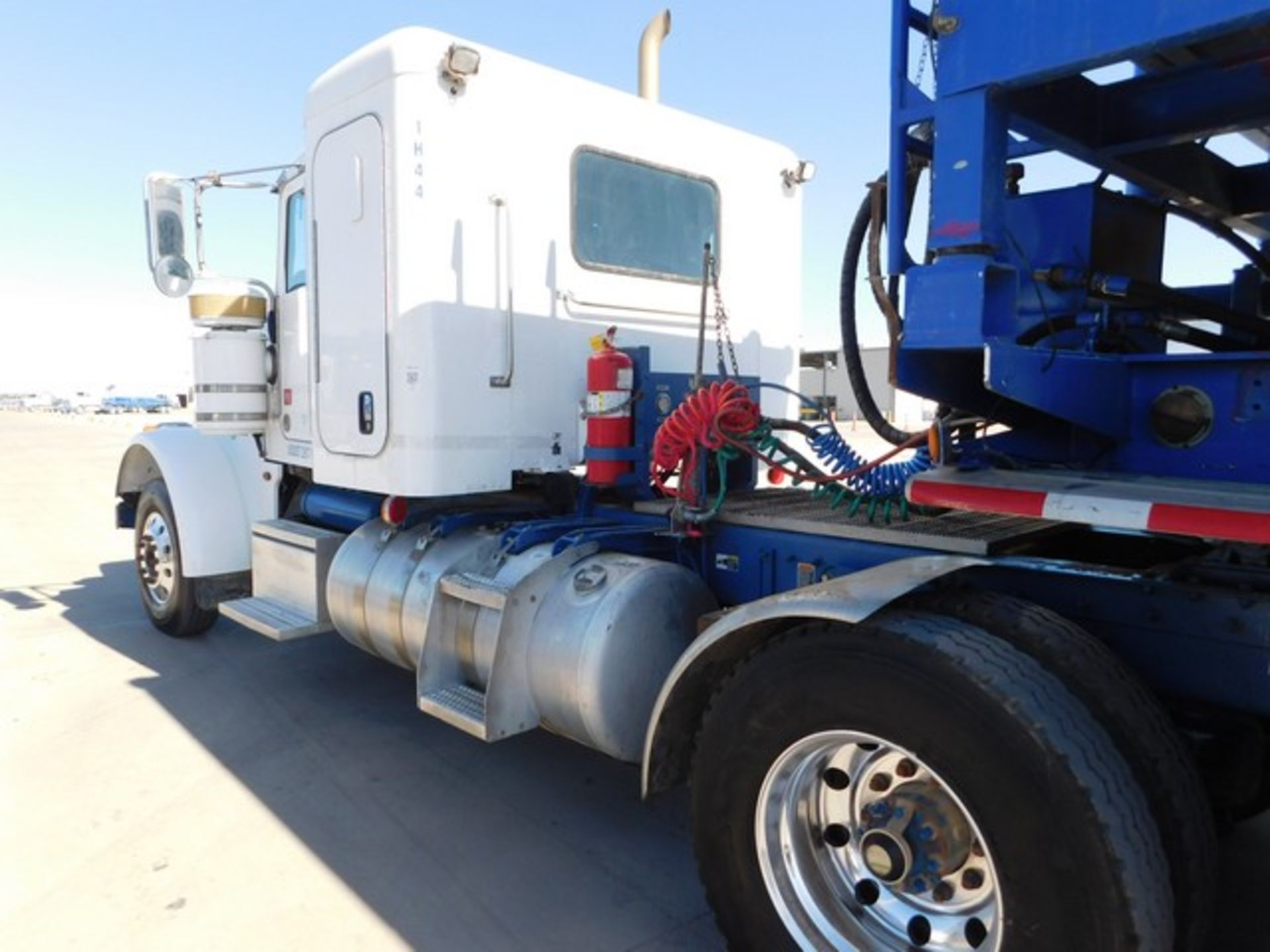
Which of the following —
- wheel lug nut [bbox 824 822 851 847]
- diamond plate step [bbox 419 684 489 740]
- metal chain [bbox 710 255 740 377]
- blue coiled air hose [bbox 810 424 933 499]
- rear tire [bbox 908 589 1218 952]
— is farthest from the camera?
metal chain [bbox 710 255 740 377]

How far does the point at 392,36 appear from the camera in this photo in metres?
3.65

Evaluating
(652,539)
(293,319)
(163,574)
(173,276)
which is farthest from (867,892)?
(163,574)

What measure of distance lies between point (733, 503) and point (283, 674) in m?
3.09

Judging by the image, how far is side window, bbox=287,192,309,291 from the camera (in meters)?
4.83

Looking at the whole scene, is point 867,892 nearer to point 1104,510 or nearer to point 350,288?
point 1104,510

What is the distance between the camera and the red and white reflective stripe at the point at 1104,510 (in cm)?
177

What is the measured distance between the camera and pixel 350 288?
405 cm

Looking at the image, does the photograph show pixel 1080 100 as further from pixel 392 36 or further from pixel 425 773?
pixel 425 773

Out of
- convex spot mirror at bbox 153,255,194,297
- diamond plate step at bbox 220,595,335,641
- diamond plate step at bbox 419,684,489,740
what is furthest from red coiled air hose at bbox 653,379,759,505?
convex spot mirror at bbox 153,255,194,297

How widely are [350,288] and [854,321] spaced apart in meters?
2.30

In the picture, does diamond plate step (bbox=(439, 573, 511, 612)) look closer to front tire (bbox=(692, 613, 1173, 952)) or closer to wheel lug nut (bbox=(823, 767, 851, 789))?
front tire (bbox=(692, 613, 1173, 952))

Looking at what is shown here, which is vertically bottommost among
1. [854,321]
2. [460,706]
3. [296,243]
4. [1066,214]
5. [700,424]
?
[460,706]

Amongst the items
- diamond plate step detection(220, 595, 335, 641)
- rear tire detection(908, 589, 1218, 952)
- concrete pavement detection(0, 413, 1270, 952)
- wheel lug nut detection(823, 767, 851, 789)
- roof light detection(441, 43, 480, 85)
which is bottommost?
concrete pavement detection(0, 413, 1270, 952)

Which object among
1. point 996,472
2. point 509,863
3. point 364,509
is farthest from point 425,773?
point 996,472
